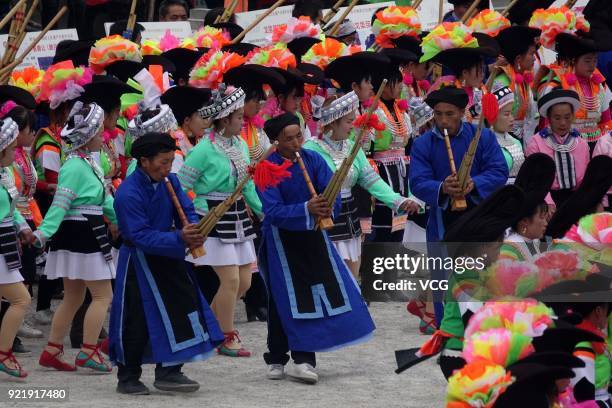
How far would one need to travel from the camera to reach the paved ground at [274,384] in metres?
8.59

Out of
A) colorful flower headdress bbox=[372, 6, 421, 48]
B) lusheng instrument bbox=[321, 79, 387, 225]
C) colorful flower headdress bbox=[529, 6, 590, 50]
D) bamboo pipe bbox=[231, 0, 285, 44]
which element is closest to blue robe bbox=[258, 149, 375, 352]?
lusheng instrument bbox=[321, 79, 387, 225]

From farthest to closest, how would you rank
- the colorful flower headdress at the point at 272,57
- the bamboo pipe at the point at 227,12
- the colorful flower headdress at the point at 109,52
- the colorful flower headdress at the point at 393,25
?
1. the bamboo pipe at the point at 227,12
2. the colorful flower headdress at the point at 393,25
3. the colorful flower headdress at the point at 272,57
4. the colorful flower headdress at the point at 109,52

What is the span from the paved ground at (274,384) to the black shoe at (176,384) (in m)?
0.04

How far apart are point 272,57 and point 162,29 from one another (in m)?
1.62

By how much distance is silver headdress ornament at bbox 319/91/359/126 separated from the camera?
32.6 ft

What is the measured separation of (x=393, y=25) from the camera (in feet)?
40.0

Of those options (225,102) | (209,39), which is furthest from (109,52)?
(225,102)

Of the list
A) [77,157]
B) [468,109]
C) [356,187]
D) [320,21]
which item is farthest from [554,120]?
[77,157]

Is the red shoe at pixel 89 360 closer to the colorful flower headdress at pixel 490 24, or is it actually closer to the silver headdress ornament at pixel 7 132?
the silver headdress ornament at pixel 7 132

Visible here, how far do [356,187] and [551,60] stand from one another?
261 centimetres

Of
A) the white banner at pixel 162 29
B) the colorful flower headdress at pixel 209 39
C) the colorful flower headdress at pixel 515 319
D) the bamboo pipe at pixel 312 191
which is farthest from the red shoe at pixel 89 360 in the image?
the colorful flower headdress at pixel 515 319

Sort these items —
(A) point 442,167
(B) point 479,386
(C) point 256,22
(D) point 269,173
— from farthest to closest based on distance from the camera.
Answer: (C) point 256,22 < (A) point 442,167 < (D) point 269,173 < (B) point 479,386

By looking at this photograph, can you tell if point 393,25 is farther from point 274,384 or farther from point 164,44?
point 274,384

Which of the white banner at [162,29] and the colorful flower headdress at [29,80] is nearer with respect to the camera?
the colorful flower headdress at [29,80]
